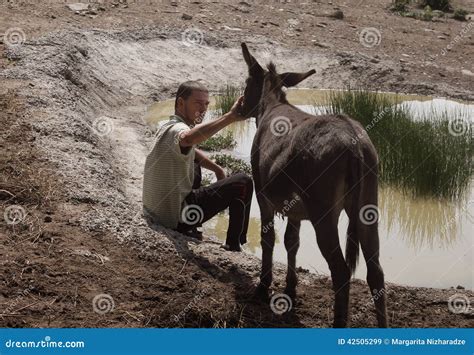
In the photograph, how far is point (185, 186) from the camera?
6.95 metres

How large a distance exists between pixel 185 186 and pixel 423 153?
11.8ft

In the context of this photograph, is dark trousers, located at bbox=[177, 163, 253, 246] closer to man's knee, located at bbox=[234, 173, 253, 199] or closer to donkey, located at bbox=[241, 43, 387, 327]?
man's knee, located at bbox=[234, 173, 253, 199]

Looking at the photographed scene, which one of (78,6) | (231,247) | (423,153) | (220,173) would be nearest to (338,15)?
(78,6)

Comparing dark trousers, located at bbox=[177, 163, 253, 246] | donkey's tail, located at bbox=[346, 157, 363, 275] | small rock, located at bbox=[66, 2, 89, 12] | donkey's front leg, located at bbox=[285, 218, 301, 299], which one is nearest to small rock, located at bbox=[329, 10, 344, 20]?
small rock, located at bbox=[66, 2, 89, 12]

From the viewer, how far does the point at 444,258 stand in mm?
8055

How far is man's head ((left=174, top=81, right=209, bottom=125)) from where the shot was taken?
6852 millimetres

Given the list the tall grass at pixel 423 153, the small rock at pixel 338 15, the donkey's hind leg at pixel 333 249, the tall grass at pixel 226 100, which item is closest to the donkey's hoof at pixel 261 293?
the donkey's hind leg at pixel 333 249

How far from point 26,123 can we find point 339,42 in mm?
8910

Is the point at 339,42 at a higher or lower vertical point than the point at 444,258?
higher

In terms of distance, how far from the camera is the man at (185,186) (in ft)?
22.4

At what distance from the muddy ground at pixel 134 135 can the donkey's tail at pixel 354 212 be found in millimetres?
706

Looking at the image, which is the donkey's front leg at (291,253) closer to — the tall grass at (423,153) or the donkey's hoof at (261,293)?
the donkey's hoof at (261,293)

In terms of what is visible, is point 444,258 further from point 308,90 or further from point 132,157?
point 308,90

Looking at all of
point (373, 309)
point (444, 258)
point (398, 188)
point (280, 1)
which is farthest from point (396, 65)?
point (373, 309)
